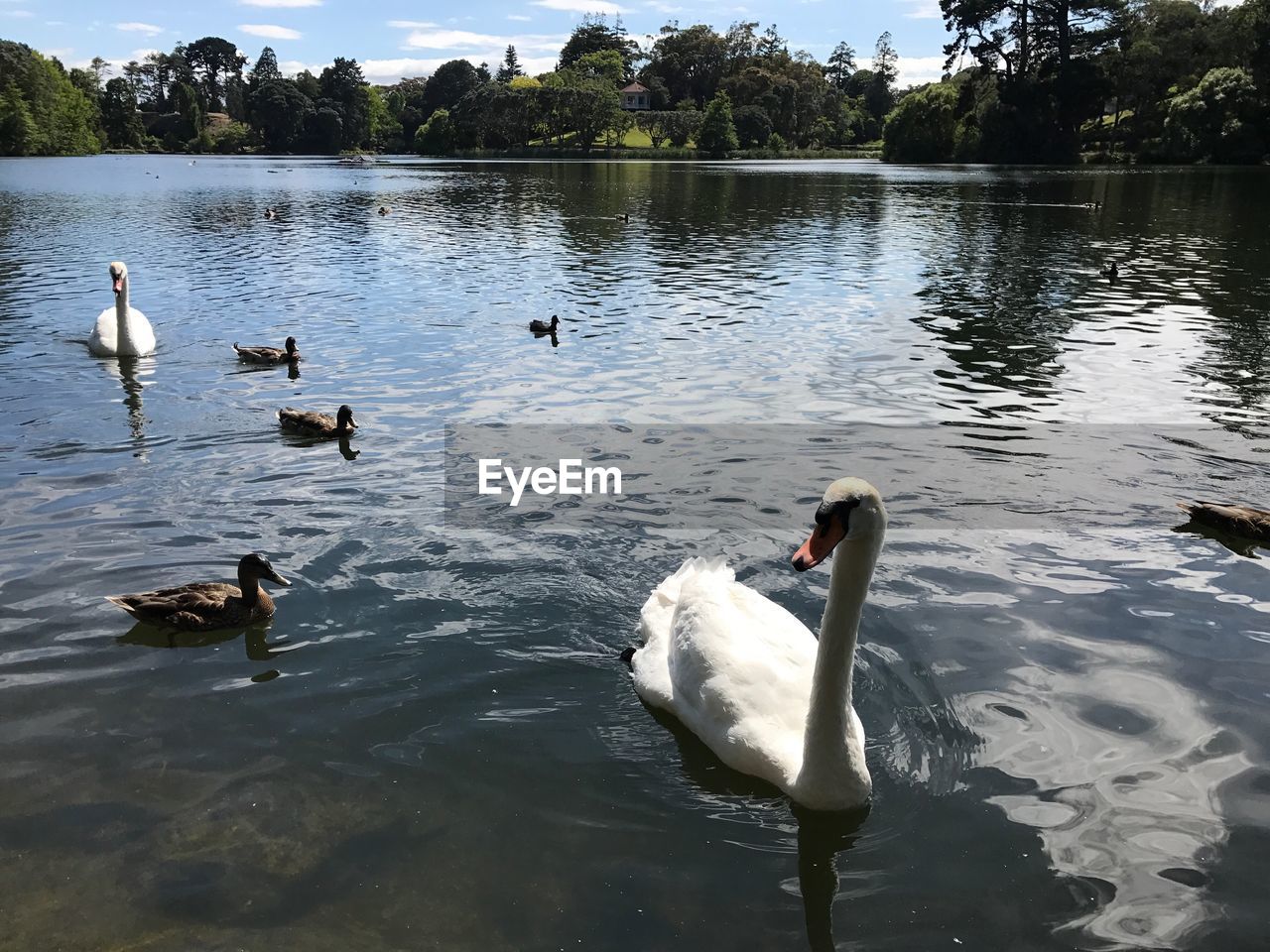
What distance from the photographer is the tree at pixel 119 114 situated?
571 feet

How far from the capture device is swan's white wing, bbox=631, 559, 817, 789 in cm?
570

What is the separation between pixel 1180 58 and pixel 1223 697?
367 ft

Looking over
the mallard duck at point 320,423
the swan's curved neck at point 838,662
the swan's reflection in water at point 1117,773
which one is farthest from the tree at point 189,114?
the swan's curved neck at point 838,662

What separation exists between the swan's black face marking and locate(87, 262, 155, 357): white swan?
581 inches

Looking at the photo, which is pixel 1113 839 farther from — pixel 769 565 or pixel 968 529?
pixel 968 529

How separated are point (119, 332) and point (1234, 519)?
15.7 metres

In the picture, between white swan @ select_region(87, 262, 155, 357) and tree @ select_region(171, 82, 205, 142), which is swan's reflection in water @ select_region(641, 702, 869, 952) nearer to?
white swan @ select_region(87, 262, 155, 357)

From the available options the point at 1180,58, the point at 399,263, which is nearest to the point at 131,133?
the point at 1180,58

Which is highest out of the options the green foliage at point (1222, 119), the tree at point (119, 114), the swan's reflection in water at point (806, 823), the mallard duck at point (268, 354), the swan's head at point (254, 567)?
the tree at point (119, 114)

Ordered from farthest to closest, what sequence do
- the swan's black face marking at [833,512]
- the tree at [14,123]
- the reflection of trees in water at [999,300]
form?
the tree at [14,123] → the reflection of trees in water at [999,300] → the swan's black face marking at [833,512]

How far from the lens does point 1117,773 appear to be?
19.6ft

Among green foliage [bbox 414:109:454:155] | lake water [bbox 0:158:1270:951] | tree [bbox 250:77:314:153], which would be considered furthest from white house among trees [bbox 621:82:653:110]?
lake water [bbox 0:158:1270:951]

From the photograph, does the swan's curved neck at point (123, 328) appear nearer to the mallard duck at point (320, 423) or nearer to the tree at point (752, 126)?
the mallard duck at point (320, 423)

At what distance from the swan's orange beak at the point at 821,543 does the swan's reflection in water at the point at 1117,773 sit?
1.94 metres
